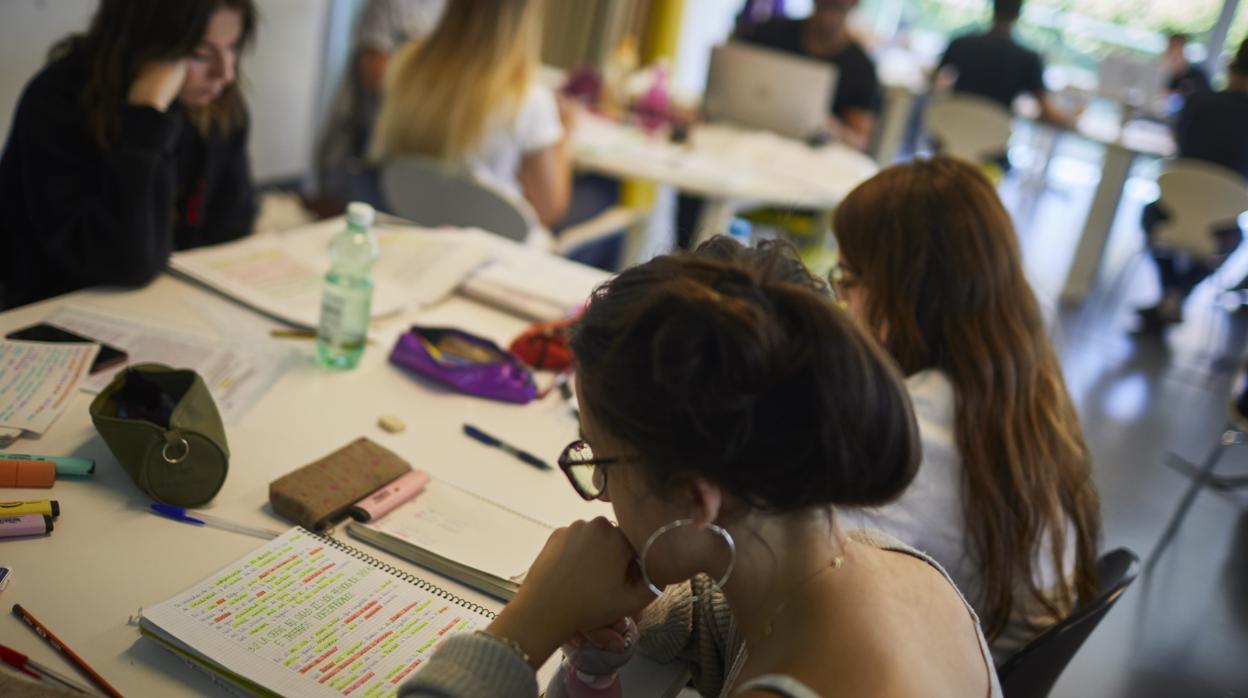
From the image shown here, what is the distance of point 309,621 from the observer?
973mm

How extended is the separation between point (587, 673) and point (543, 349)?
0.78m

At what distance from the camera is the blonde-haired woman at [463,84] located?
8.77ft

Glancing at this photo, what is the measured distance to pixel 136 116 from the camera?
1.68m

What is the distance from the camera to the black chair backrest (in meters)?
1.11

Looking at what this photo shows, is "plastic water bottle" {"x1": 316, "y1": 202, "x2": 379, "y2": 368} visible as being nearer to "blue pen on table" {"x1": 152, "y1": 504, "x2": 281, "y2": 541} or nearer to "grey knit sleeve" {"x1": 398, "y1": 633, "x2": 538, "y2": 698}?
"blue pen on table" {"x1": 152, "y1": 504, "x2": 281, "y2": 541}

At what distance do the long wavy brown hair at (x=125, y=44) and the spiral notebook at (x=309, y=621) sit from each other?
96cm

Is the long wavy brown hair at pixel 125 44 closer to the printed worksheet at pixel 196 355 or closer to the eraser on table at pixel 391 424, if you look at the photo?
the printed worksheet at pixel 196 355

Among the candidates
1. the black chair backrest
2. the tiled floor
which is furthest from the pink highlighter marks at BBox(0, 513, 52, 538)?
the tiled floor

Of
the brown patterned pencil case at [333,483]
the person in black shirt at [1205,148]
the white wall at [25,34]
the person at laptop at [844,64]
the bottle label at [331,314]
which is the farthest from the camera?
the person in black shirt at [1205,148]

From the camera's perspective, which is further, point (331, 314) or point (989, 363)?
point (331, 314)

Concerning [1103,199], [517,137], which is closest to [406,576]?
[517,137]

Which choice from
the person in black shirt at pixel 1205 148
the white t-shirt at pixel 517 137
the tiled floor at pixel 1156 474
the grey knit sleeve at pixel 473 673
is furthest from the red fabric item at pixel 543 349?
the person in black shirt at pixel 1205 148

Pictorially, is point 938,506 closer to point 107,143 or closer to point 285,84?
point 107,143

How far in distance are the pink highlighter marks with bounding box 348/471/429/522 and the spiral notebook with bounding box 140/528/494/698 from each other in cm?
6
